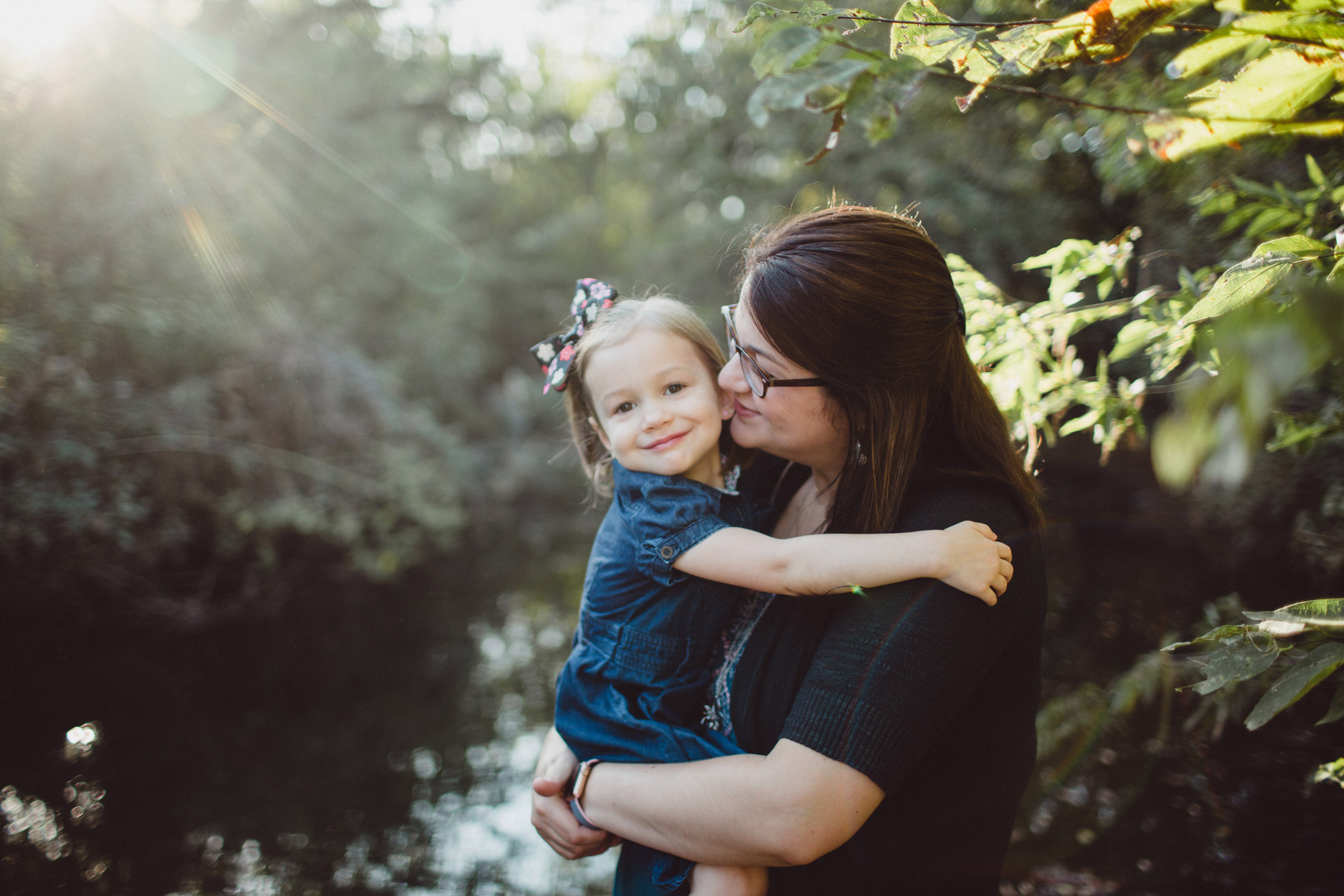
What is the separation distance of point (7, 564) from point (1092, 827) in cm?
589

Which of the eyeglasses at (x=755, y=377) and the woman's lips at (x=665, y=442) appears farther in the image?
the woman's lips at (x=665, y=442)

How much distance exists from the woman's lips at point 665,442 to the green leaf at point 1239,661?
104cm

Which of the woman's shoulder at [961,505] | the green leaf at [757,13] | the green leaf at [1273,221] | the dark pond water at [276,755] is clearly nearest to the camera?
the green leaf at [757,13]

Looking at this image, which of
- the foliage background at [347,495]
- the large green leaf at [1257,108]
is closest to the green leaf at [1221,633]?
the large green leaf at [1257,108]

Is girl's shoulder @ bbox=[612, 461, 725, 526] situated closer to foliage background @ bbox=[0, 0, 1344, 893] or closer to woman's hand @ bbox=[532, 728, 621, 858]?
woman's hand @ bbox=[532, 728, 621, 858]

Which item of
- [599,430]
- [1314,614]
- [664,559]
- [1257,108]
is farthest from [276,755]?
[1257,108]

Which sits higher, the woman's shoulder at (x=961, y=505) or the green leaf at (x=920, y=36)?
the green leaf at (x=920, y=36)

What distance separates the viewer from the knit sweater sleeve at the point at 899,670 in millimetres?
1082

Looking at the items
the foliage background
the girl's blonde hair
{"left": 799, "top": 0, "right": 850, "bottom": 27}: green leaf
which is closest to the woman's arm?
the girl's blonde hair

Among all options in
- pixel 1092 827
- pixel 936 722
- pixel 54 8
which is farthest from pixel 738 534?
pixel 54 8

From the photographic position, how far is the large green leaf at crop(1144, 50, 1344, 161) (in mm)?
896

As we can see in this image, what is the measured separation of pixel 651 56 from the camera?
32.9 ft

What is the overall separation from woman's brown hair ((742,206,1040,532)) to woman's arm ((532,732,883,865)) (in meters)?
0.45

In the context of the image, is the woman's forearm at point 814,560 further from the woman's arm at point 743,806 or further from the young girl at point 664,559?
the woman's arm at point 743,806
